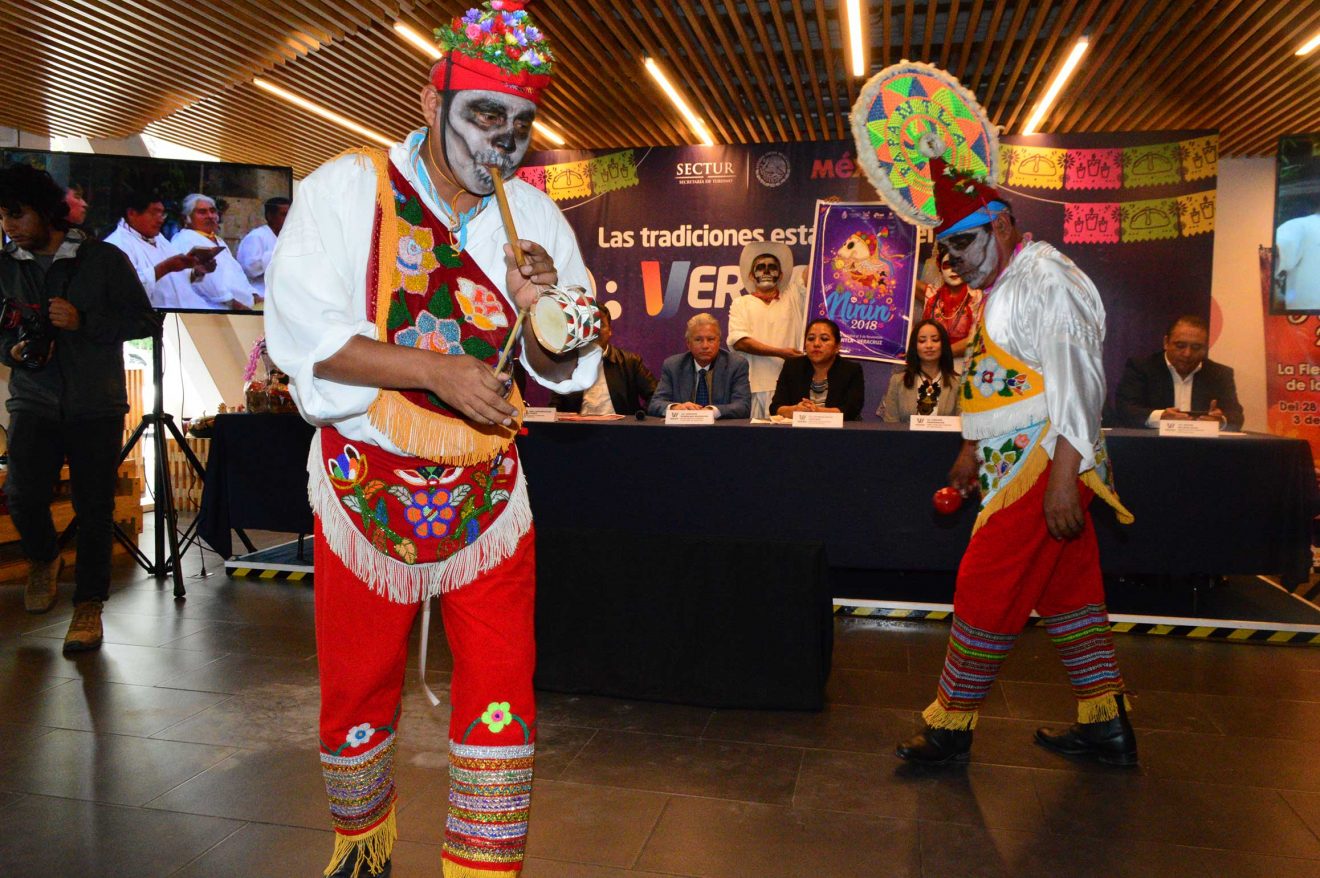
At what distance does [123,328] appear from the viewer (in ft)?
12.3

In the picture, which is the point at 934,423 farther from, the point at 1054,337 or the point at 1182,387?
the point at 1182,387

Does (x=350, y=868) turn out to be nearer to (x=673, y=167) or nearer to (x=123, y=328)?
(x=123, y=328)

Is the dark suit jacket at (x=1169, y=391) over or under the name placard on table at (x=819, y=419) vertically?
over

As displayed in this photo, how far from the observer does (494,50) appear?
1.49 meters

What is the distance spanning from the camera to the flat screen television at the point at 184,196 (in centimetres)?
503

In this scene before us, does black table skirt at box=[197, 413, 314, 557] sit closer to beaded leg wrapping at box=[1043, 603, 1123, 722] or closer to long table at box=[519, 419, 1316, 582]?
long table at box=[519, 419, 1316, 582]

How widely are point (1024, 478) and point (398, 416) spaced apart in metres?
1.66

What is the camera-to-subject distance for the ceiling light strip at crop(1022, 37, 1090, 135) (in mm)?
6040

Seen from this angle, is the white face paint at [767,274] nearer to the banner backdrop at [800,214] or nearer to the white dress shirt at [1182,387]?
the banner backdrop at [800,214]

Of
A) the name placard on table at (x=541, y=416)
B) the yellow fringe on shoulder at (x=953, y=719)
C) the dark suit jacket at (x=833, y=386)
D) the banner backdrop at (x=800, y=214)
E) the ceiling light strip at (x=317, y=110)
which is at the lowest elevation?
the yellow fringe on shoulder at (x=953, y=719)

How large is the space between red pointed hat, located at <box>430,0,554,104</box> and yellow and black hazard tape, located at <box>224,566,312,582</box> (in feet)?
13.0

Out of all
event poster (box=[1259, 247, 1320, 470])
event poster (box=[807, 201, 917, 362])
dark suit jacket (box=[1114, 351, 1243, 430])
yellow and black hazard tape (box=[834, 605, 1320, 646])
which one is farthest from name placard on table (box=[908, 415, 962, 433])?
event poster (box=[1259, 247, 1320, 470])

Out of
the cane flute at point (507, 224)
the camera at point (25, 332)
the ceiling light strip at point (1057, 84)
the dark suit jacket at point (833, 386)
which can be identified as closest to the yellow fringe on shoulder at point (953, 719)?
the cane flute at point (507, 224)

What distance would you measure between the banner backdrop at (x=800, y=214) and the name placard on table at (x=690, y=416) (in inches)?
132
